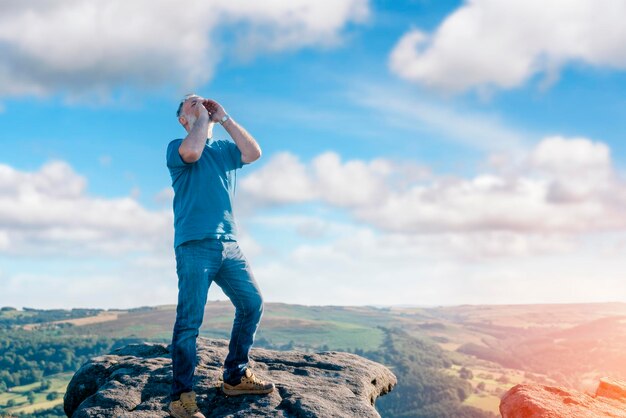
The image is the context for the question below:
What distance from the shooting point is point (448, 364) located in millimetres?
184375

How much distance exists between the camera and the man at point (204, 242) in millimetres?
7355

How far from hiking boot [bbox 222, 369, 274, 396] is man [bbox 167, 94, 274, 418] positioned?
1 centimetres

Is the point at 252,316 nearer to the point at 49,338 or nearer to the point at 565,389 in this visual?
the point at 565,389

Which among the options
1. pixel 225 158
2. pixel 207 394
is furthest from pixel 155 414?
pixel 225 158

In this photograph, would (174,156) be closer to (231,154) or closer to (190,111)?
(190,111)

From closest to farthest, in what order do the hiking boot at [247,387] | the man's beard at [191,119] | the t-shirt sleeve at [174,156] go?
the t-shirt sleeve at [174,156]
the man's beard at [191,119]
the hiking boot at [247,387]

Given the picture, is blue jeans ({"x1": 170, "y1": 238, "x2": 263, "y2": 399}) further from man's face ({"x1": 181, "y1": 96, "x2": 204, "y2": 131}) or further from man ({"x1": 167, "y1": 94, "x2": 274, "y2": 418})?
man's face ({"x1": 181, "y1": 96, "x2": 204, "y2": 131})

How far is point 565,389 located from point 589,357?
555 ft

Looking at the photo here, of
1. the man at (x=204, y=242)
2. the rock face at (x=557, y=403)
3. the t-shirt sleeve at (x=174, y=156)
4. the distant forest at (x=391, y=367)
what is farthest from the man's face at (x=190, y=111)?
the distant forest at (x=391, y=367)

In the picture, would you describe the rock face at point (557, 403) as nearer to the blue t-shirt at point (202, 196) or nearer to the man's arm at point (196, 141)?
the blue t-shirt at point (202, 196)

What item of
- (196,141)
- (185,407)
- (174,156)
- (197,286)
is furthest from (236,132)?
(185,407)

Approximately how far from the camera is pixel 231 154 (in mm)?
8133

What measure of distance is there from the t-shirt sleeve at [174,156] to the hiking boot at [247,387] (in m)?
3.25

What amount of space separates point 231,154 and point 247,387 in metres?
3.44
